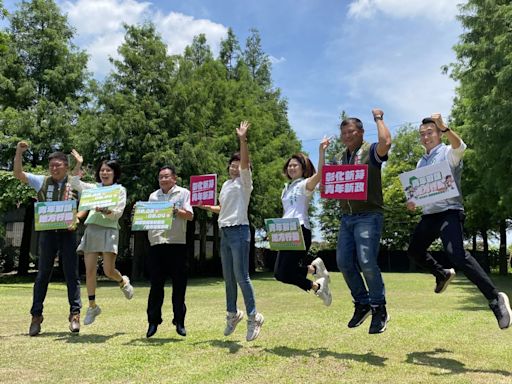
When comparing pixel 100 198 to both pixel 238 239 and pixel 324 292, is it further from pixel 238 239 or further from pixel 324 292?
pixel 324 292

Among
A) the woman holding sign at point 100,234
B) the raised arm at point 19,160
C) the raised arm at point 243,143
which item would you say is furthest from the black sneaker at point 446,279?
the raised arm at point 19,160

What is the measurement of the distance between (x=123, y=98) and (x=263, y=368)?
20821 mm

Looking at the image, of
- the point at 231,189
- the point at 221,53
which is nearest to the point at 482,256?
the point at 221,53

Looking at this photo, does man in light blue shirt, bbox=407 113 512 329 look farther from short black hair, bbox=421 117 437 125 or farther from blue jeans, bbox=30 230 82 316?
blue jeans, bbox=30 230 82 316

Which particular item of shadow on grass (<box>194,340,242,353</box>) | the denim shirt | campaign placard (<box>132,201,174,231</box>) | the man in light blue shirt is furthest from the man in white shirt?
the denim shirt

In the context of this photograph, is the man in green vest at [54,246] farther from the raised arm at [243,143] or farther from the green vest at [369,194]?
the green vest at [369,194]

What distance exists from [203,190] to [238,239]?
1046 millimetres

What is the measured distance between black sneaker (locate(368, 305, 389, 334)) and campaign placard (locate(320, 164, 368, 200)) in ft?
4.02

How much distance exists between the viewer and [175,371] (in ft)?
15.1

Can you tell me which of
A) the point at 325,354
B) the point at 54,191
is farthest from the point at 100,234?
the point at 325,354

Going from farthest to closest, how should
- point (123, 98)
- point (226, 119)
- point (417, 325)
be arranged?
point (226, 119) → point (123, 98) → point (417, 325)

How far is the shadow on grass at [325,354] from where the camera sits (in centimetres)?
498

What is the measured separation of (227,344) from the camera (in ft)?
19.2

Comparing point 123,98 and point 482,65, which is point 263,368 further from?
point 123,98
